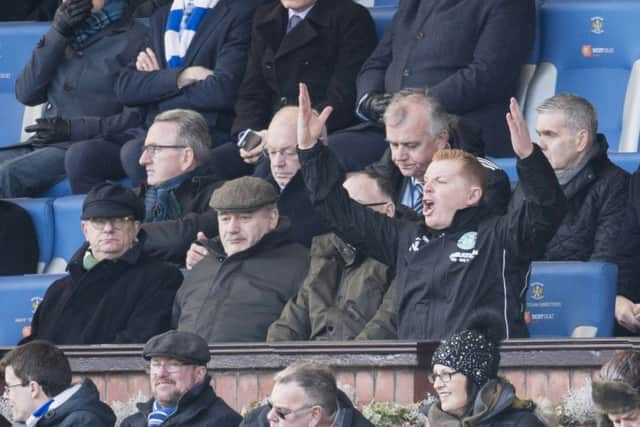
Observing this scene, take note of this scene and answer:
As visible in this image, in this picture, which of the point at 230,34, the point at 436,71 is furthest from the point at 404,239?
the point at 230,34

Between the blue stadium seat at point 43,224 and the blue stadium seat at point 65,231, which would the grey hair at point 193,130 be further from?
the blue stadium seat at point 43,224

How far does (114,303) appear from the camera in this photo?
9.83 m

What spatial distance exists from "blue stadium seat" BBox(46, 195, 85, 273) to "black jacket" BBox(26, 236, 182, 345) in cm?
155

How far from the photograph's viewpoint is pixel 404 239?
8.89 metres

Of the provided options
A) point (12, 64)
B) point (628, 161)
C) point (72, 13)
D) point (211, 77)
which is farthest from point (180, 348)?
point (12, 64)

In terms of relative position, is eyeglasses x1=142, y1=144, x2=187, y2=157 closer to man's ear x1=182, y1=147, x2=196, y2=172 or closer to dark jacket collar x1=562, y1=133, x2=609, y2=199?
man's ear x1=182, y1=147, x2=196, y2=172

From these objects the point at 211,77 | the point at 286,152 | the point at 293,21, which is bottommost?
the point at 211,77

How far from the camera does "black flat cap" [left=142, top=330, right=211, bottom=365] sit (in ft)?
27.6

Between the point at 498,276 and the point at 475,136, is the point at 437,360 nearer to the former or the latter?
the point at 498,276

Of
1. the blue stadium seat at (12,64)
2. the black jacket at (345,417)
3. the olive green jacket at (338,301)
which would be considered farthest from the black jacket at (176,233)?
the blue stadium seat at (12,64)

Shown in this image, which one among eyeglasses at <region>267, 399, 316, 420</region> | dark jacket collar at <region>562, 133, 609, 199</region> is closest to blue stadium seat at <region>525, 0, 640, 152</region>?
dark jacket collar at <region>562, 133, 609, 199</region>

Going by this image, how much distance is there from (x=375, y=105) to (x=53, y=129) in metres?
2.33

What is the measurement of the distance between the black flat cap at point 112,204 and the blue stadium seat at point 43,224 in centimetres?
156

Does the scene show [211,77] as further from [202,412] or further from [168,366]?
[202,412]
